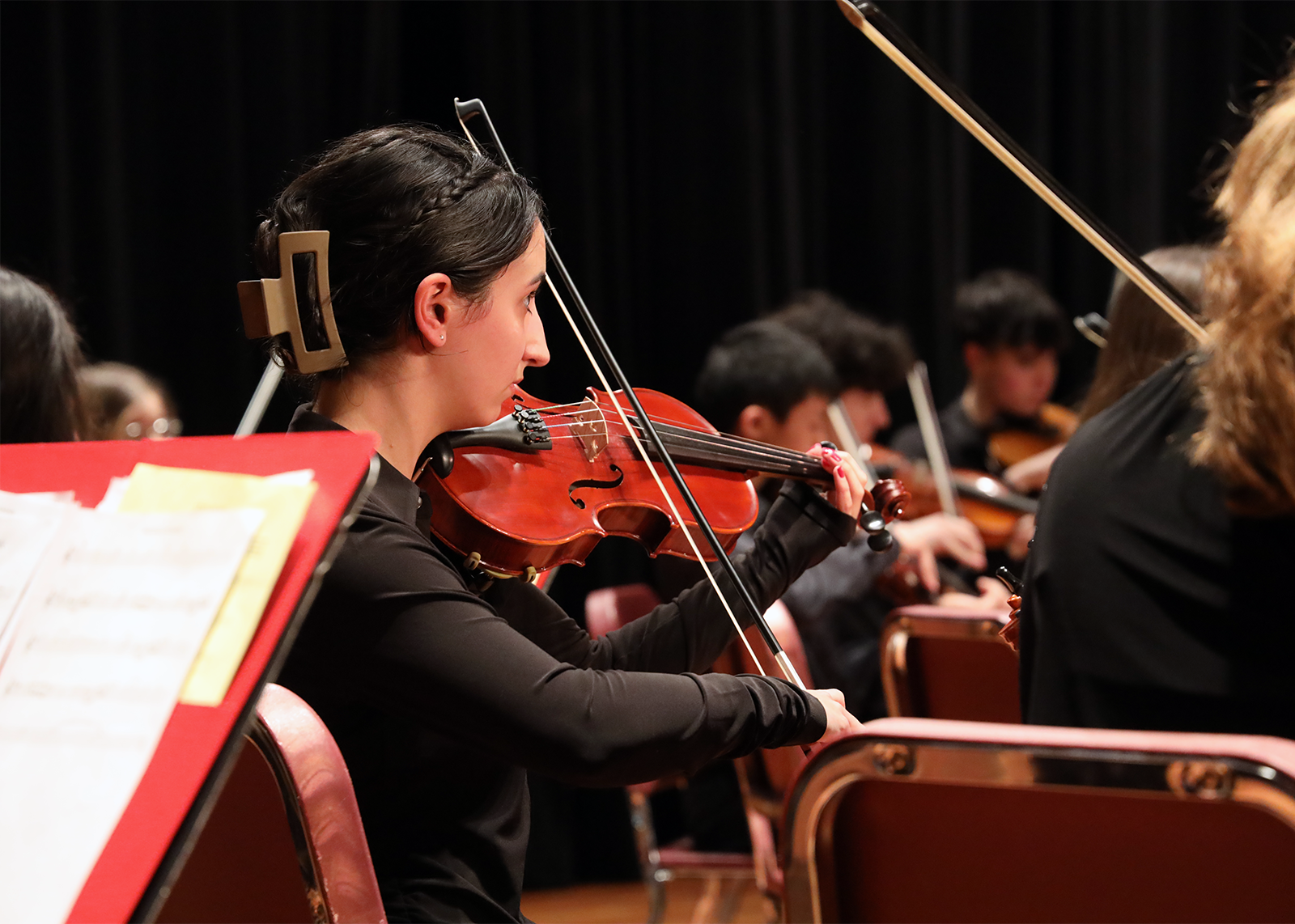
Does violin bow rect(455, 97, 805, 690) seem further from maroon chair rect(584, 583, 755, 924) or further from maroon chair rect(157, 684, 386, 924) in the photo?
maroon chair rect(584, 583, 755, 924)

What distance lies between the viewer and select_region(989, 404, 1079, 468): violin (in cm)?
350

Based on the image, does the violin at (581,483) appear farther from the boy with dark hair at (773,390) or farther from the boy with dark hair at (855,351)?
the boy with dark hair at (855,351)

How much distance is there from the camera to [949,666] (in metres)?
1.57

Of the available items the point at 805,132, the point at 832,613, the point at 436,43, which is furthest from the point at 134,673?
the point at 805,132

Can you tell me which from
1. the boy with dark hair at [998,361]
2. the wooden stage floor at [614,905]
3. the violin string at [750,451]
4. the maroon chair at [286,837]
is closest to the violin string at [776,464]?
the violin string at [750,451]

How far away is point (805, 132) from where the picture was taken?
3.54 meters

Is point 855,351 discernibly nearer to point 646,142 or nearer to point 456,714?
point 646,142

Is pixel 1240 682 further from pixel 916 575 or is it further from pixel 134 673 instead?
pixel 916 575

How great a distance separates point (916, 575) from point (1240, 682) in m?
1.67

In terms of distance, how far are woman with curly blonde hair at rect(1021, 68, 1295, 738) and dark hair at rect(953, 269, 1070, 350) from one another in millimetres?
2544

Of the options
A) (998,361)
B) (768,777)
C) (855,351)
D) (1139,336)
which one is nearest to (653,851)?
(768,777)

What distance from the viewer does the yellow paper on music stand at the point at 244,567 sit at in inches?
25.0

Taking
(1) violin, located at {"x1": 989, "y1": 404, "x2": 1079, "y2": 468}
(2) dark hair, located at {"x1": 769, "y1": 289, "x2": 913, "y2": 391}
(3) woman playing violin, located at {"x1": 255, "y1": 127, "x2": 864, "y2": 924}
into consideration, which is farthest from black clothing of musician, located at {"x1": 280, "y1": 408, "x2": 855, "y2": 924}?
(1) violin, located at {"x1": 989, "y1": 404, "x2": 1079, "y2": 468}

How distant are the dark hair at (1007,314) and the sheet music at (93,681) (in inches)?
117
